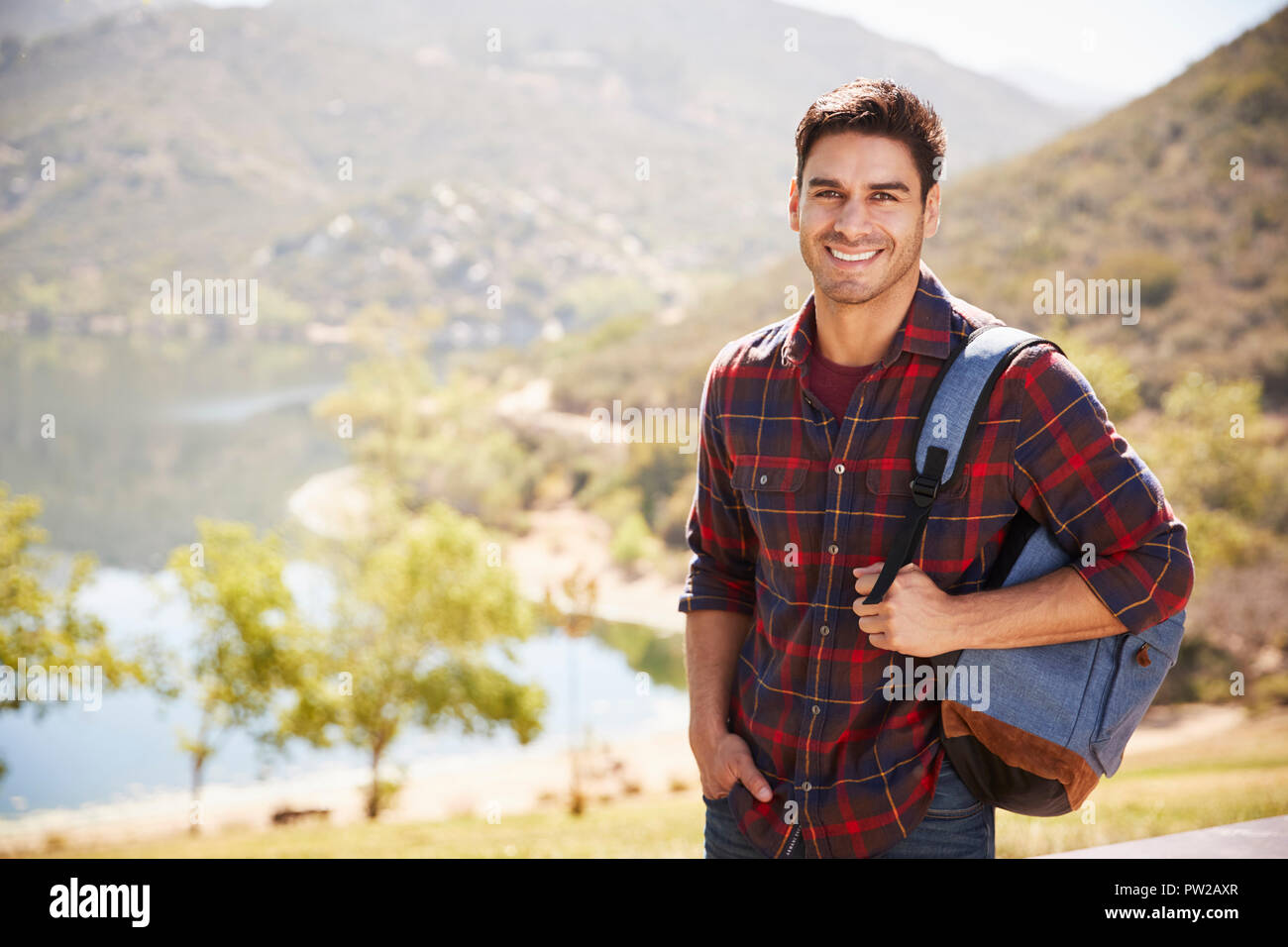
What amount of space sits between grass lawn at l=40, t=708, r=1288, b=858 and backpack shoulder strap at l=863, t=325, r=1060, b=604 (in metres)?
3.20

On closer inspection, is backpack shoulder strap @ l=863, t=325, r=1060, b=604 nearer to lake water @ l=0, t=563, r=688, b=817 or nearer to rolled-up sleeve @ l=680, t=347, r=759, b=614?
rolled-up sleeve @ l=680, t=347, r=759, b=614

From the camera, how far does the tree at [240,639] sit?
16.0 metres

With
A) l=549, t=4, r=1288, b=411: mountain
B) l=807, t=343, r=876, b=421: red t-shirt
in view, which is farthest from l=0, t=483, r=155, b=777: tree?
l=549, t=4, r=1288, b=411: mountain

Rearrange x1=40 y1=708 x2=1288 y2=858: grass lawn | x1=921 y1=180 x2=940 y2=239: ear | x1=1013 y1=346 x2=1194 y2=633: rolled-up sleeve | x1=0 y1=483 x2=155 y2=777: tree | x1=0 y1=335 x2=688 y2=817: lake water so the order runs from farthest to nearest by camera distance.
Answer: x1=0 y1=335 x2=688 y2=817: lake water → x1=0 y1=483 x2=155 y2=777: tree → x1=40 y1=708 x2=1288 y2=858: grass lawn → x1=921 y1=180 x2=940 y2=239: ear → x1=1013 y1=346 x2=1194 y2=633: rolled-up sleeve

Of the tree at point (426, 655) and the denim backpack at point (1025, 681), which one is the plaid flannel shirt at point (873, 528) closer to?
the denim backpack at point (1025, 681)

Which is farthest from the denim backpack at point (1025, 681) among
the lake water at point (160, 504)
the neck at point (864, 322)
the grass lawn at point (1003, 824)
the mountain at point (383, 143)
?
the mountain at point (383, 143)

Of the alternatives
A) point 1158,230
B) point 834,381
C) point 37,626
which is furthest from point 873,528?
point 1158,230

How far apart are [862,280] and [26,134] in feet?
336

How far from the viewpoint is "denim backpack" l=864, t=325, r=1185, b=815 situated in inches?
61.6

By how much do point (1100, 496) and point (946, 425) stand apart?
9.7 inches

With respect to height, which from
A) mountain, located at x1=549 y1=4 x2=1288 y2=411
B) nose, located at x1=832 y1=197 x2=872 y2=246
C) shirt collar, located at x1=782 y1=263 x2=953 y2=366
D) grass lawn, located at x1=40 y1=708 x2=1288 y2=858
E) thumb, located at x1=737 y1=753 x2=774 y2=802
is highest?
mountain, located at x1=549 y1=4 x2=1288 y2=411

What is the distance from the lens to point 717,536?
1.99 m
